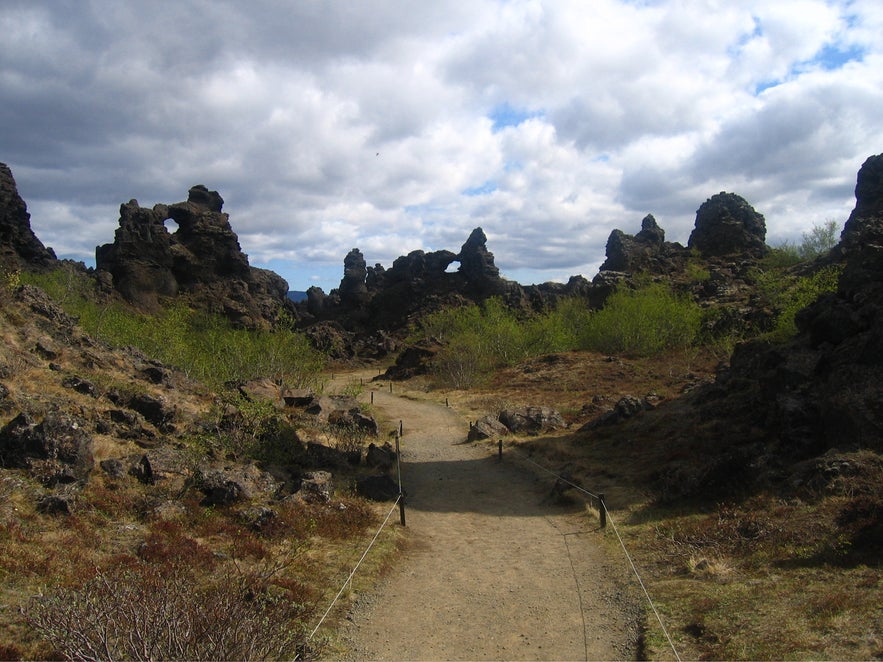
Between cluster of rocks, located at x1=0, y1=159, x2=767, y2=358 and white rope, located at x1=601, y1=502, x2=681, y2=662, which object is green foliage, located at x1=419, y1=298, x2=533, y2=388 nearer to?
cluster of rocks, located at x1=0, y1=159, x2=767, y2=358

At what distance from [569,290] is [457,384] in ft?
139

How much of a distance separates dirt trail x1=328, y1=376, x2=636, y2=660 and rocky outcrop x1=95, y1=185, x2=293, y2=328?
5245cm

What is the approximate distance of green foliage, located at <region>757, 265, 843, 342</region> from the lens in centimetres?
1961

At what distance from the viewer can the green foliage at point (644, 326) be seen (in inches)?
1629

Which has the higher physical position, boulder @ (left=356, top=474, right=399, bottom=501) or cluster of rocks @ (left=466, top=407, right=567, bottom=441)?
cluster of rocks @ (left=466, top=407, right=567, bottom=441)

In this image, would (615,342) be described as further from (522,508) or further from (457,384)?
(522,508)

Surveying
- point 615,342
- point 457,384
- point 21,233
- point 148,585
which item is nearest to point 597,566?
point 148,585

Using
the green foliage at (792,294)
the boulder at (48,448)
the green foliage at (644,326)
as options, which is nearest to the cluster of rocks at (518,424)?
the green foliage at (792,294)

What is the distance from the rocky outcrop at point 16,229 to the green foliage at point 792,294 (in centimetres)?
5217

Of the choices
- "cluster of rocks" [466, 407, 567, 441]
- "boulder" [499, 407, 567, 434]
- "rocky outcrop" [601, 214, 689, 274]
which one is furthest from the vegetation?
"cluster of rocks" [466, 407, 567, 441]

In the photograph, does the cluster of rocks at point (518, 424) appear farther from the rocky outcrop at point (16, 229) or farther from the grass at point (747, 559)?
the rocky outcrop at point (16, 229)

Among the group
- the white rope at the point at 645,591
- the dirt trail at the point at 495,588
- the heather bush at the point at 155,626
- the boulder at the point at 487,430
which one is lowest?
the dirt trail at the point at 495,588

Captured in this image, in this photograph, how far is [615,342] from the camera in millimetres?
43594

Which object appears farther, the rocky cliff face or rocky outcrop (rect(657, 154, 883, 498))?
the rocky cliff face
